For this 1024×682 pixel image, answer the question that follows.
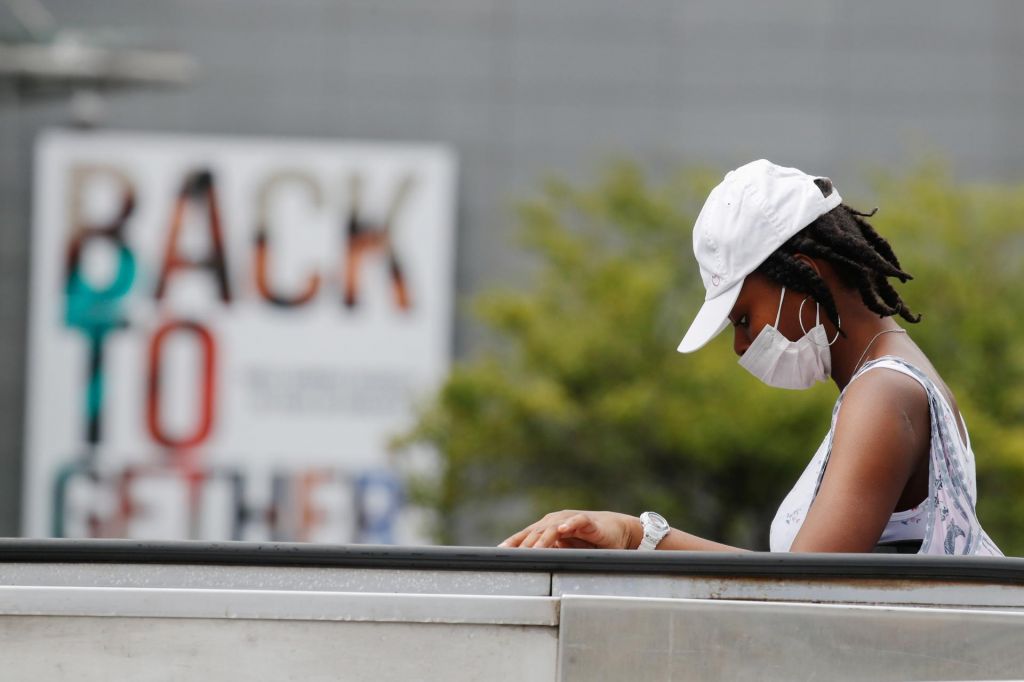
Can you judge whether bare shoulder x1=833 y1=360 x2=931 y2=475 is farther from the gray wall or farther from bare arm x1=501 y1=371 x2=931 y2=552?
the gray wall

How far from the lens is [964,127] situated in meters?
22.0

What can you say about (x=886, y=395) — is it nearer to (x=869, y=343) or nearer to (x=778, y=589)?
(x=869, y=343)

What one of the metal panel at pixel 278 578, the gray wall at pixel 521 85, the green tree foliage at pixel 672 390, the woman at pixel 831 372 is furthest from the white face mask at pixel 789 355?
the gray wall at pixel 521 85

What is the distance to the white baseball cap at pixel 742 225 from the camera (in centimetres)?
241

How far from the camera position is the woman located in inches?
88.5

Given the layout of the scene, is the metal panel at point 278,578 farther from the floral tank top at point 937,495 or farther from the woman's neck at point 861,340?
the woman's neck at point 861,340

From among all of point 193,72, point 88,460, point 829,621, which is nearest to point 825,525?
point 829,621

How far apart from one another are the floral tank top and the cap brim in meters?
0.21

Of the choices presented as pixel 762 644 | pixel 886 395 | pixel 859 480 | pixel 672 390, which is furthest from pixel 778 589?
pixel 672 390

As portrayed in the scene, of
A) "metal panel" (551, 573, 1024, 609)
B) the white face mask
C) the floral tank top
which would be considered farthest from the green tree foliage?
"metal panel" (551, 573, 1024, 609)

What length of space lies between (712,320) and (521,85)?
19.4m

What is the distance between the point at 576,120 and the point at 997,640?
1961 cm

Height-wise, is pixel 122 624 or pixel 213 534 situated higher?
pixel 122 624

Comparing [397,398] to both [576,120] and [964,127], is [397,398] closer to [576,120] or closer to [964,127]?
[576,120]
